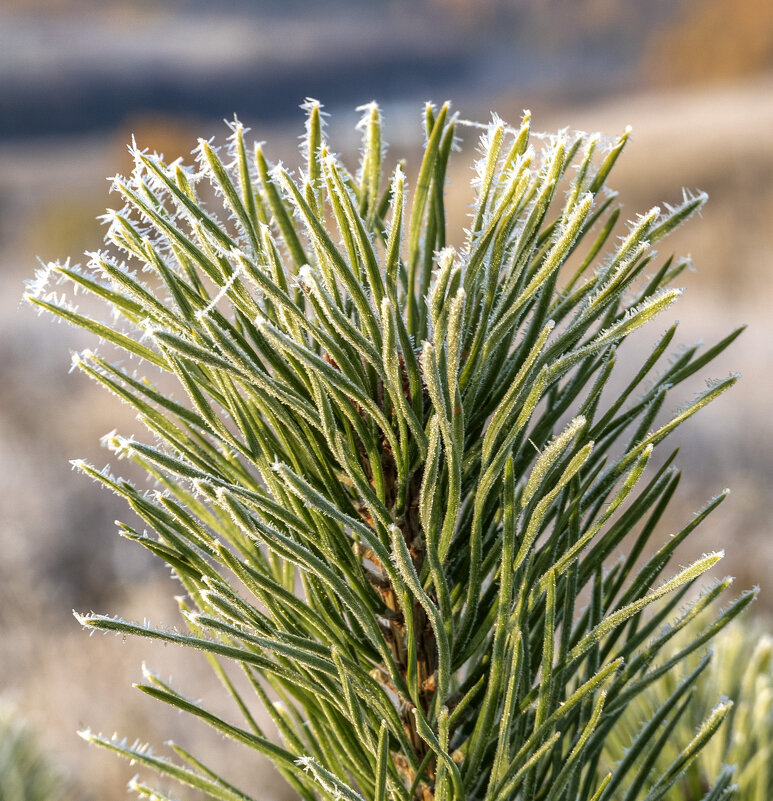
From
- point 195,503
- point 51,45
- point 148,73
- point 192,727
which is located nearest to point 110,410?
point 192,727

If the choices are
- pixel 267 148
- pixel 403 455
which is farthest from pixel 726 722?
pixel 267 148

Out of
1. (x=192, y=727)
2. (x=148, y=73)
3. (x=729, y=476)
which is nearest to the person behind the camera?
(x=192, y=727)

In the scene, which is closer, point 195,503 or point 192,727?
point 195,503

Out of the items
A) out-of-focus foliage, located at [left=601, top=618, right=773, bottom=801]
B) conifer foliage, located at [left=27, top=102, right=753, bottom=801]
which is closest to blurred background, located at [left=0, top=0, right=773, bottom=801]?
out-of-focus foliage, located at [left=601, top=618, right=773, bottom=801]

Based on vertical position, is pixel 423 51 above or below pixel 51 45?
below

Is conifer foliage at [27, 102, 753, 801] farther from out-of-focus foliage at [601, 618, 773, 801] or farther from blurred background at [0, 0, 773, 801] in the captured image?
blurred background at [0, 0, 773, 801]

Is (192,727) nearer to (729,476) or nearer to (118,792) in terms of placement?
(118,792)

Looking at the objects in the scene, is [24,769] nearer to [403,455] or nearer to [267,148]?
[403,455]
